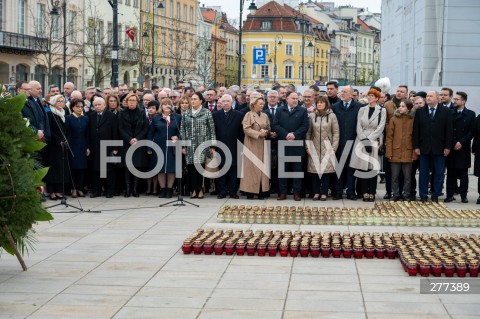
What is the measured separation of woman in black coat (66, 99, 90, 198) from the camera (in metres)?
18.2

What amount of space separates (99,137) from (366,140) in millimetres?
5360

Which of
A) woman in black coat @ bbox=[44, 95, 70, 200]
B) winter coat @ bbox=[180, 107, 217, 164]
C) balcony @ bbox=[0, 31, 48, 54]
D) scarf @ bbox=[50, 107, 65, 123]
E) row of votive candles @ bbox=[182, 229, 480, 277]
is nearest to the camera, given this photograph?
row of votive candles @ bbox=[182, 229, 480, 277]

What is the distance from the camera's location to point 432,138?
17.7 metres

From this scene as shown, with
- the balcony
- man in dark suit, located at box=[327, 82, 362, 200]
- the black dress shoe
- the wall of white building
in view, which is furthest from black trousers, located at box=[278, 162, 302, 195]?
the balcony

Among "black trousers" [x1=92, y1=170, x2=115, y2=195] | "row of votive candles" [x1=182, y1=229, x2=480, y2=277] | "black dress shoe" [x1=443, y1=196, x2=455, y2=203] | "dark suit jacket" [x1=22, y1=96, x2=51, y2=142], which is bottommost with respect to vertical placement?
"row of votive candles" [x1=182, y1=229, x2=480, y2=277]

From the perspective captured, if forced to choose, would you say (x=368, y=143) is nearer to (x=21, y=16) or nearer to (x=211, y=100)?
(x=211, y=100)

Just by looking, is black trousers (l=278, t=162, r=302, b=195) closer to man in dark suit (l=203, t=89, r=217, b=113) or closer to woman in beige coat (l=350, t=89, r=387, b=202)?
woman in beige coat (l=350, t=89, r=387, b=202)

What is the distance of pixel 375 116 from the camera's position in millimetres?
18125

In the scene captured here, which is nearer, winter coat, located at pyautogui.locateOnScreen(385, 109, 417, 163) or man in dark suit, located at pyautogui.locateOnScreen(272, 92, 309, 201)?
Result: winter coat, located at pyautogui.locateOnScreen(385, 109, 417, 163)

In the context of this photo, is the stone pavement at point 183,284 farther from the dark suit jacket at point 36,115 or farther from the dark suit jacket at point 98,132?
the dark suit jacket at point 98,132

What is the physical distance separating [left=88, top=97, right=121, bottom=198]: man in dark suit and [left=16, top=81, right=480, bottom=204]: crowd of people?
0.8 inches

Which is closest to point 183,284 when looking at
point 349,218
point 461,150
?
point 349,218

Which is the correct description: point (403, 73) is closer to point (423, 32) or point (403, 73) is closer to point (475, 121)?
point (423, 32)

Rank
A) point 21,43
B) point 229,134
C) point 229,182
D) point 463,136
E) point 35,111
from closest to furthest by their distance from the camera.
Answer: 1. point 35,111
2. point 463,136
3. point 229,134
4. point 229,182
5. point 21,43
